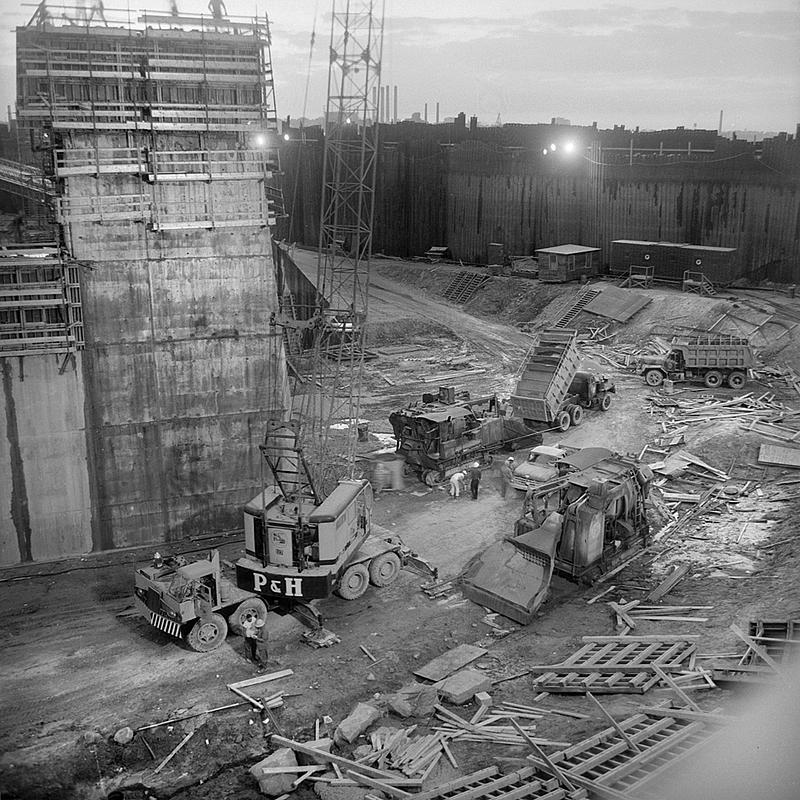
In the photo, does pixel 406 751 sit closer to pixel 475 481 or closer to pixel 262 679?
pixel 262 679

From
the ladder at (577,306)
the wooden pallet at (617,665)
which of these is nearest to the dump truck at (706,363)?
the ladder at (577,306)

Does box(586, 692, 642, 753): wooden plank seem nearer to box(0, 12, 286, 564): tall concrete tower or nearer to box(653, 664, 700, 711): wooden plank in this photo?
box(653, 664, 700, 711): wooden plank

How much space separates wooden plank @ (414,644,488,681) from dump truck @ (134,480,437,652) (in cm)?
286

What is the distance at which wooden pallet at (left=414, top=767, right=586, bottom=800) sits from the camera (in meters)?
12.9

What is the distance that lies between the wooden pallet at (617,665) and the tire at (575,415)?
16.5 meters

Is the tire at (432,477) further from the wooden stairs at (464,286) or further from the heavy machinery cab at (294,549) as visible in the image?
the wooden stairs at (464,286)

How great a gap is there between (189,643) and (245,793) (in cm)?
Answer: 479

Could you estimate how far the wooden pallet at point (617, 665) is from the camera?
1659 cm

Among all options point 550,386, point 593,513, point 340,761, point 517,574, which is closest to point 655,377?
point 550,386

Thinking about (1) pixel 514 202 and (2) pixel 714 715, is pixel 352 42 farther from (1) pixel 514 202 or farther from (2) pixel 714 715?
A: (1) pixel 514 202

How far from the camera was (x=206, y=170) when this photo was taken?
2453cm

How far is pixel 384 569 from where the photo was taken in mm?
21906

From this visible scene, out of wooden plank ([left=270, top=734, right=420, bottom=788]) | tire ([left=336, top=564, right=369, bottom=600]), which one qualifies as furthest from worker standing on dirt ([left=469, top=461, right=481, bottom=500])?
wooden plank ([left=270, top=734, right=420, bottom=788])

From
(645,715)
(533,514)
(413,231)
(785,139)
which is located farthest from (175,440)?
(413,231)
